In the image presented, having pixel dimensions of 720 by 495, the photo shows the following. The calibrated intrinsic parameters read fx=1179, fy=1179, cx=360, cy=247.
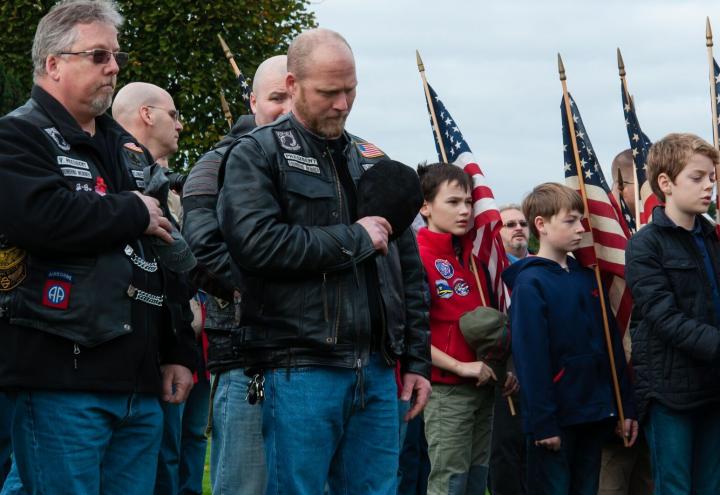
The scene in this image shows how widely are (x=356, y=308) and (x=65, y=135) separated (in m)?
1.15

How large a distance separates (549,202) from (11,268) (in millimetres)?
3773

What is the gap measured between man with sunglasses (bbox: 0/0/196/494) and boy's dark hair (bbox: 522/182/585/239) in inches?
124

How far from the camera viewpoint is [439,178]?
7039 mm

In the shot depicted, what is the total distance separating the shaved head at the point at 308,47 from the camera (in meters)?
4.18

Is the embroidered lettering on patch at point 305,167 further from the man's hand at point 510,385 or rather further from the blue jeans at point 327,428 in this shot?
the man's hand at point 510,385

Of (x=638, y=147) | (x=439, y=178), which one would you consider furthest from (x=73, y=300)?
(x=638, y=147)

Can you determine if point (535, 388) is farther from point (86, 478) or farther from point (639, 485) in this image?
point (86, 478)

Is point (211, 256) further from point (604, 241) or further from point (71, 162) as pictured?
point (604, 241)

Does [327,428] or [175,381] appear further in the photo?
[175,381]

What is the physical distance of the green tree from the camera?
24156mm

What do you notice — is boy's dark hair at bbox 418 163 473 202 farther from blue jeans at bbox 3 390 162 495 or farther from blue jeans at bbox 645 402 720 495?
blue jeans at bbox 3 390 162 495

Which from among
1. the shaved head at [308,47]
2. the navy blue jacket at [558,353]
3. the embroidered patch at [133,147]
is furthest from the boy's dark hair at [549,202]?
the embroidered patch at [133,147]

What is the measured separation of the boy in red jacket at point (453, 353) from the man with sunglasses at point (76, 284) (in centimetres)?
276

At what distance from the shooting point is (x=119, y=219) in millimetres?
3850
